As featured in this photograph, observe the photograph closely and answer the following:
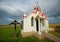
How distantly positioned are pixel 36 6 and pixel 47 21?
1941mm

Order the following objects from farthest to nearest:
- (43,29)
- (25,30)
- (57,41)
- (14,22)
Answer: (43,29) < (25,30) < (14,22) < (57,41)

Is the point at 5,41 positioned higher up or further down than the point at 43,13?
further down

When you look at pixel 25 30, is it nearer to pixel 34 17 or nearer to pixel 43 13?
pixel 34 17

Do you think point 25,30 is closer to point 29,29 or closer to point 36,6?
point 29,29

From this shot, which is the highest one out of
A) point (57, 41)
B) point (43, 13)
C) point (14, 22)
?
point (43, 13)

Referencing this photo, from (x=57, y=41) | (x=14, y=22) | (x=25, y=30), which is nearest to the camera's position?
(x=57, y=41)

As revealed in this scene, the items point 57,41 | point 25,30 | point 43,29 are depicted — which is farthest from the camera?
point 43,29

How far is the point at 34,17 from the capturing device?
43.4ft

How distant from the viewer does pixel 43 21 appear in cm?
1405

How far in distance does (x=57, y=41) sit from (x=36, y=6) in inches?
202

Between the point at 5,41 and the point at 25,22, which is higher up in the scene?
the point at 25,22

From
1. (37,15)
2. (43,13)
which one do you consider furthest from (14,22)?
(43,13)

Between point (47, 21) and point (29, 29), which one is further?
point (47, 21)

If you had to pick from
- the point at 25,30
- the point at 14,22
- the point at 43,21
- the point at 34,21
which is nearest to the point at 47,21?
the point at 43,21
